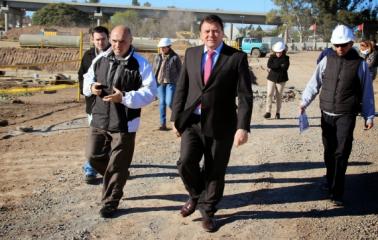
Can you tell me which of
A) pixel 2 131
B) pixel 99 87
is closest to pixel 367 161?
pixel 99 87

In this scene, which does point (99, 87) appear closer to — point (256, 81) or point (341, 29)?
point (341, 29)

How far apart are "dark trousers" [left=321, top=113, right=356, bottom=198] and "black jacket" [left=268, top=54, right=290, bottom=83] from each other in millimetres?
5478

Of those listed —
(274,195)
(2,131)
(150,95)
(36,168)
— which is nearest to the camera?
(150,95)

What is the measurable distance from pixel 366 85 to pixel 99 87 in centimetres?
287

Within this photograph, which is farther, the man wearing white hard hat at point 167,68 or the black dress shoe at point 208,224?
the man wearing white hard hat at point 167,68

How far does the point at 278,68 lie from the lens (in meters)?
10.9

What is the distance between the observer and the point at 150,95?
4.82 meters

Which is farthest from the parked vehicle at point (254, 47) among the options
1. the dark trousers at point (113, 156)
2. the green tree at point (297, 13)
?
the dark trousers at point (113, 156)

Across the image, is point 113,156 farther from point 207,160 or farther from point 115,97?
point 207,160

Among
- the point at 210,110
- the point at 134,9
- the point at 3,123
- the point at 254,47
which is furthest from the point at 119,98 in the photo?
the point at 134,9

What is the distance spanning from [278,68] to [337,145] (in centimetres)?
572

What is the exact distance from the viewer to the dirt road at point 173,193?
4.70 metres

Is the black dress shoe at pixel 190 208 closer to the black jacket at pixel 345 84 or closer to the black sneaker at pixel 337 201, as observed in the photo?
the black sneaker at pixel 337 201

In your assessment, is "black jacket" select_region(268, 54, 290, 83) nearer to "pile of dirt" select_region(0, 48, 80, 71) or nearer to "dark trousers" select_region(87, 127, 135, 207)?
"dark trousers" select_region(87, 127, 135, 207)
